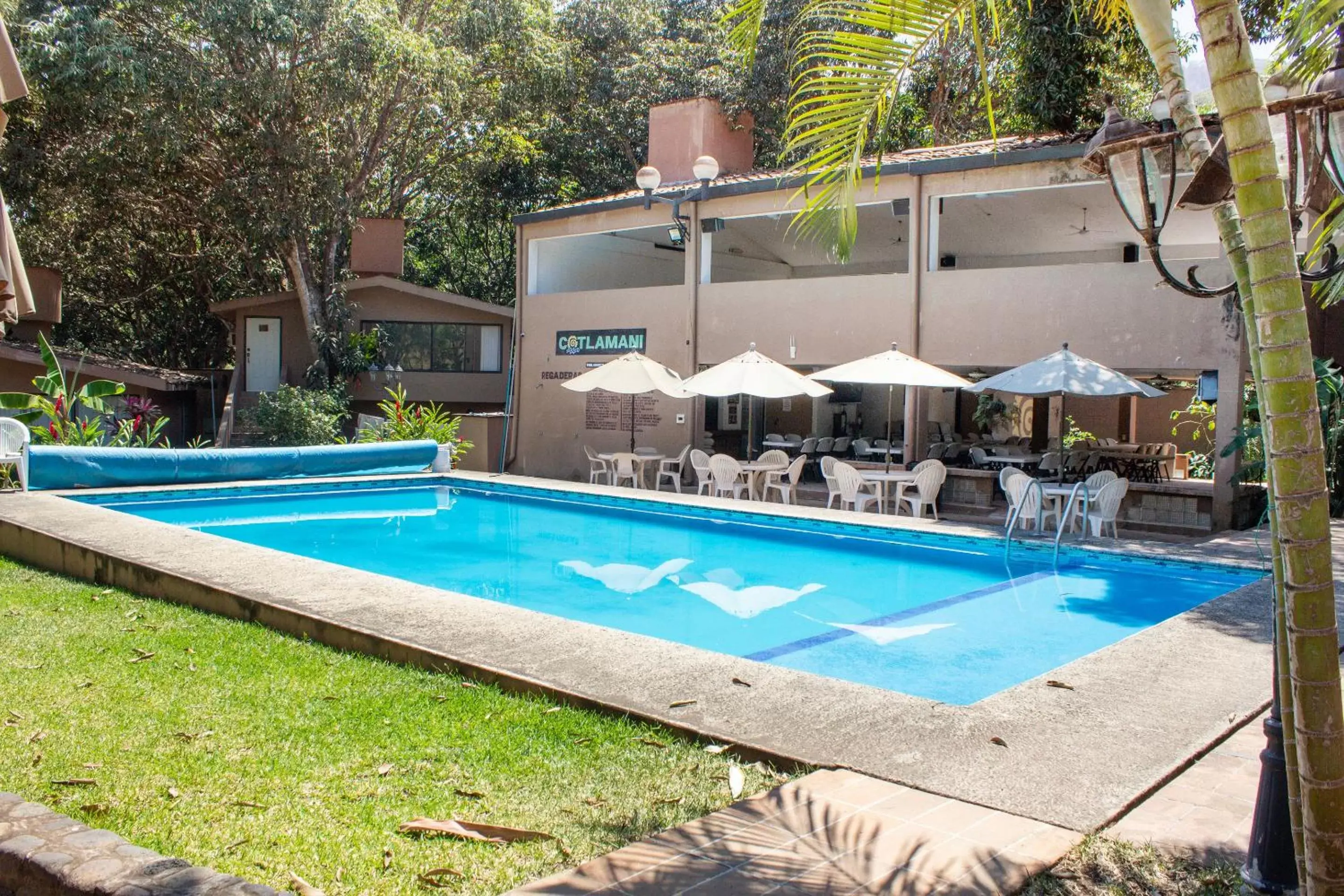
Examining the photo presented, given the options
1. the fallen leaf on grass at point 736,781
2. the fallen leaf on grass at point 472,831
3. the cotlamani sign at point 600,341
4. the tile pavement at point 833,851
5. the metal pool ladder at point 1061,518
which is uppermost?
the cotlamani sign at point 600,341

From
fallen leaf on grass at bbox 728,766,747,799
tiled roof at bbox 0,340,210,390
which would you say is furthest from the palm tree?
tiled roof at bbox 0,340,210,390

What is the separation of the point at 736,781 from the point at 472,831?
99cm

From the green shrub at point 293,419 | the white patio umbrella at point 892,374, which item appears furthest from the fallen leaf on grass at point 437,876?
the green shrub at point 293,419

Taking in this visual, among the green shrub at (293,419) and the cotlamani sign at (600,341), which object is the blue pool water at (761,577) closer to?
the cotlamani sign at (600,341)

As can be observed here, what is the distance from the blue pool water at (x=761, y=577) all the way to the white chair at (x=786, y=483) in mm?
1637

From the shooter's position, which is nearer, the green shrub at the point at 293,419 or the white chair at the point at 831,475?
the white chair at the point at 831,475

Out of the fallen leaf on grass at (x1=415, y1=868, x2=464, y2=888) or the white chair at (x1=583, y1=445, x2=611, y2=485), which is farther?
the white chair at (x1=583, y1=445, x2=611, y2=485)

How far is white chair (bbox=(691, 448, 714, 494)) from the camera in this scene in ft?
55.6

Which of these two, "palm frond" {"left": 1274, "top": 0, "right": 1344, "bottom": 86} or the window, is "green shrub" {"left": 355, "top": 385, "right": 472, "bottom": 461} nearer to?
the window

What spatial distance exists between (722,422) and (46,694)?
59.1 feet

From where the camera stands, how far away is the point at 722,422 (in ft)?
74.0

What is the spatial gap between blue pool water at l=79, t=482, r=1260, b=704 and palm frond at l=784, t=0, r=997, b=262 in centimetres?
386

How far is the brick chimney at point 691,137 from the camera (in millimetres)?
21203

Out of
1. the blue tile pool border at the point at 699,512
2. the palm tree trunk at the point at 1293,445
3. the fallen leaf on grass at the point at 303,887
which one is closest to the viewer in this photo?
the palm tree trunk at the point at 1293,445
